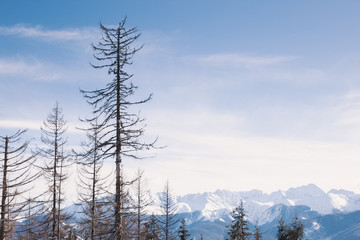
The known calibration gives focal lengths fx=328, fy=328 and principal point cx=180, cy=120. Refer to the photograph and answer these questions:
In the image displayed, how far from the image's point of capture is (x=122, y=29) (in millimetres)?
15539

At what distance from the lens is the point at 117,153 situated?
14.8 metres

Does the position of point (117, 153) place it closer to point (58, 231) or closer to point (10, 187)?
point (10, 187)

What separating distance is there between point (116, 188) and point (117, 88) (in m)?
4.58

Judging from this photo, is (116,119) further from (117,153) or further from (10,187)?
(10,187)

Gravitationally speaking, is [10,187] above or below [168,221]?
above

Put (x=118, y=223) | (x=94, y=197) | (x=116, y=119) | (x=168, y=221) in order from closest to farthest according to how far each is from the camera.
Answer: (x=118, y=223), (x=116, y=119), (x=94, y=197), (x=168, y=221)

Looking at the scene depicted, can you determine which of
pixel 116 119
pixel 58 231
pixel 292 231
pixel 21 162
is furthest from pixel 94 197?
pixel 292 231

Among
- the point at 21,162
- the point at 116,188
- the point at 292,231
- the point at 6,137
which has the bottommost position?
the point at 292,231

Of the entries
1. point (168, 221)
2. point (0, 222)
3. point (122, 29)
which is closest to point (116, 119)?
point (122, 29)

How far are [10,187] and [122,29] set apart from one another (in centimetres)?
890

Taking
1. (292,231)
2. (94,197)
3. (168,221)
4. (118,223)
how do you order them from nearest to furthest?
(118,223), (94,197), (168,221), (292,231)

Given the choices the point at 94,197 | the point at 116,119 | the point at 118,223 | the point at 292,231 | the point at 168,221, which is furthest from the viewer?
the point at 292,231

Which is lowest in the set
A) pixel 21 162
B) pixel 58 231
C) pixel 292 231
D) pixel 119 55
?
pixel 292 231

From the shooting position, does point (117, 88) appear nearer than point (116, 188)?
No
